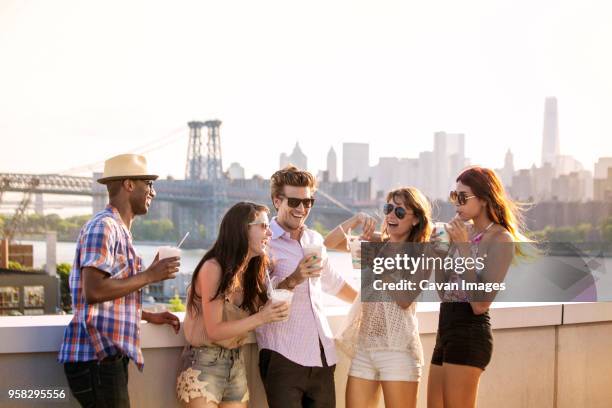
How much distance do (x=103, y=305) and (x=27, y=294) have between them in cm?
5122

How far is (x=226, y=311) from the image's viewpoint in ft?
8.95

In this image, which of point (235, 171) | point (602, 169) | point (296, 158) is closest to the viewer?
point (602, 169)

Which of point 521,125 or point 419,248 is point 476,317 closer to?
point 419,248

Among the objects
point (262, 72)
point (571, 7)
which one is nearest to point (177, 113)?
point (262, 72)

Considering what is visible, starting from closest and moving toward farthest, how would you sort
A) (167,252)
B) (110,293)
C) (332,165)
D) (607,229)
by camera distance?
(110,293) → (167,252) → (607,229) → (332,165)

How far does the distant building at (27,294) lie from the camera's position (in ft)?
157

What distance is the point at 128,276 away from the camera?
8.06 feet

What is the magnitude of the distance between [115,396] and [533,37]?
78.1m

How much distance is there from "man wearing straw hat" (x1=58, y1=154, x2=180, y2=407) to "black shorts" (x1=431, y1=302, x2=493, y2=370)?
3.35ft

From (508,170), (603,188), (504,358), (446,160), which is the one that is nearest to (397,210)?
(504,358)

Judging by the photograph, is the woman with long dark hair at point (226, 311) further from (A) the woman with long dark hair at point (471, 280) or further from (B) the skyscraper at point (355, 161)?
(B) the skyscraper at point (355, 161)

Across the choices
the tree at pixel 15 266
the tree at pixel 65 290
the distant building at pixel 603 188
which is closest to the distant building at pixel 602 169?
the distant building at pixel 603 188

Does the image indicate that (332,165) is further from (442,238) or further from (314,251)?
(314,251)

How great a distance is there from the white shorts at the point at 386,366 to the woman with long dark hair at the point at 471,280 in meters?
0.13
